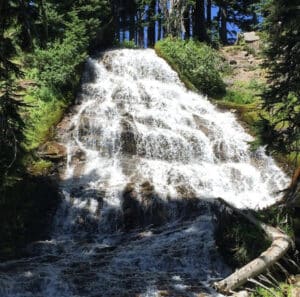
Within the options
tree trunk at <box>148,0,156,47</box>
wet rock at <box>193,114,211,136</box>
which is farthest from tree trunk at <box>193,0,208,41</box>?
wet rock at <box>193,114,211,136</box>

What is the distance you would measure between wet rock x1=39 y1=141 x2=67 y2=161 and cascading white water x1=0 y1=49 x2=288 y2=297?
45 cm

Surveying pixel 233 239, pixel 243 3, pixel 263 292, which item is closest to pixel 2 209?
pixel 233 239

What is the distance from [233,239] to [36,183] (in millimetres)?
7644

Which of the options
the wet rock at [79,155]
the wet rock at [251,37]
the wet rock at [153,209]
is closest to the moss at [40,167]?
the wet rock at [79,155]

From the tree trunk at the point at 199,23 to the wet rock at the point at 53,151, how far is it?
22.0 meters

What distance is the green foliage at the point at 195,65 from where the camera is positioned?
2861 cm

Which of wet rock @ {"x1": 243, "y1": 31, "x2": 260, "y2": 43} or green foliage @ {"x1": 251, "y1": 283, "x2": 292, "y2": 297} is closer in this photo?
green foliage @ {"x1": 251, "y1": 283, "x2": 292, "y2": 297}

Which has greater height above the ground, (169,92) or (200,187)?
(169,92)

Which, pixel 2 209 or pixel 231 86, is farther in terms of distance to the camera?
pixel 231 86

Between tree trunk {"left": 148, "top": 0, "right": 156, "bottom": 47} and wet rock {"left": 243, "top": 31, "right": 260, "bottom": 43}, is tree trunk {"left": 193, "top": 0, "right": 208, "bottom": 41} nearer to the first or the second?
wet rock {"left": 243, "top": 31, "right": 260, "bottom": 43}

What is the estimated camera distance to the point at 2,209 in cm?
1422

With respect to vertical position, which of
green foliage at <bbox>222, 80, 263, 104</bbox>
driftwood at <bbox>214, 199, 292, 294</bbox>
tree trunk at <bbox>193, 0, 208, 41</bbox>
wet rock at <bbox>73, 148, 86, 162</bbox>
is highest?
tree trunk at <bbox>193, 0, 208, 41</bbox>

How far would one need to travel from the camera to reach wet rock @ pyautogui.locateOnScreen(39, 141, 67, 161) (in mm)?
17906

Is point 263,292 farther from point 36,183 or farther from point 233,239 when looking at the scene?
point 36,183
